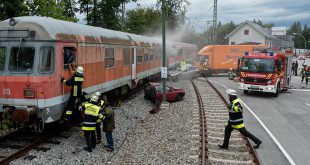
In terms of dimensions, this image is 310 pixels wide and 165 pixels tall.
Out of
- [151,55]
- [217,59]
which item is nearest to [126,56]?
[151,55]

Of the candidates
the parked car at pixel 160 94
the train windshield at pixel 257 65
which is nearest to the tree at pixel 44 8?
the parked car at pixel 160 94

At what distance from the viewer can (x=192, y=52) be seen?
4378 centimetres

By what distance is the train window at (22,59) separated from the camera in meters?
8.90

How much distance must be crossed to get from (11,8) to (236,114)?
1620cm

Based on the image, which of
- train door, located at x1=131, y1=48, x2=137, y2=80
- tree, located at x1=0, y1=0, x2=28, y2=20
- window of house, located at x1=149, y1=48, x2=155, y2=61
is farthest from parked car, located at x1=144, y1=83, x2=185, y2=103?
tree, located at x1=0, y1=0, x2=28, y2=20

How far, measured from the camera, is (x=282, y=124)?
12.5 m

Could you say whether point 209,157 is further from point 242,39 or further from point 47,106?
point 242,39

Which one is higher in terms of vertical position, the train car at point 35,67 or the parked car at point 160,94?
the train car at point 35,67

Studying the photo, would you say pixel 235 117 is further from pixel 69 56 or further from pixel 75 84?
pixel 69 56

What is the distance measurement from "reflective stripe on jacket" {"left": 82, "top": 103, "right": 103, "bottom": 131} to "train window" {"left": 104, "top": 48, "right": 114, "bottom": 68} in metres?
4.44

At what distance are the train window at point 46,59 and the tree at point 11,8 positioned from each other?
12.5m

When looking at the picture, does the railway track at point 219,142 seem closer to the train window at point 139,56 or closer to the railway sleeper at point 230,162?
the railway sleeper at point 230,162

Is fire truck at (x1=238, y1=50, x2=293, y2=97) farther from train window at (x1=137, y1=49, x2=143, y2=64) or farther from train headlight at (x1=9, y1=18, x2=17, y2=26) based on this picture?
train headlight at (x1=9, y1=18, x2=17, y2=26)

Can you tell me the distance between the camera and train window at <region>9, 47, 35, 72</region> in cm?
890
